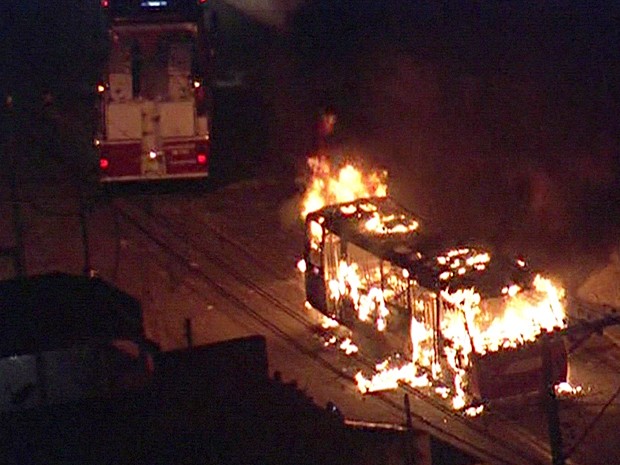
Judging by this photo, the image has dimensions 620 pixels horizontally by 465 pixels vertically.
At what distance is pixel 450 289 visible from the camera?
24203 mm

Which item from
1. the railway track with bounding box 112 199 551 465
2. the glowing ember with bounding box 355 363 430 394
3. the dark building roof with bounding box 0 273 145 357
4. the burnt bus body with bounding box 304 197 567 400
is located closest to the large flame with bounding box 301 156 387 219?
the railway track with bounding box 112 199 551 465

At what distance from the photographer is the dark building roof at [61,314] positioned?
872 inches

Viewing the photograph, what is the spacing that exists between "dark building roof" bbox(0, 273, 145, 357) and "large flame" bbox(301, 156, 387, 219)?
31.2ft

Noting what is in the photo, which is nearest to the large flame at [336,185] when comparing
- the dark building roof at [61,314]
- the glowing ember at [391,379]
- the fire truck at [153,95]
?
the fire truck at [153,95]

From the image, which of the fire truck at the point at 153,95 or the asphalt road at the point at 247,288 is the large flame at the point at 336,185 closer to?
Answer: the asphalt road at the point at 247,288

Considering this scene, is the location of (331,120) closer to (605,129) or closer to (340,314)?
(605,129)

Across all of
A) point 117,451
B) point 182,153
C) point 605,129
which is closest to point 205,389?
point 117,451

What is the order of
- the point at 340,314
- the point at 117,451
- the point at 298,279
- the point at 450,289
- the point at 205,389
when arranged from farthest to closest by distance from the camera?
the point at 298,279 → the point at 340,314 → the point at 450,289 → the point at 205,389 → the point at 117,451

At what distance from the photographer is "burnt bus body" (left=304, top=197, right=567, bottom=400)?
23.9 m

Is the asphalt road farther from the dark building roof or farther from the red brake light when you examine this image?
the dark building roof

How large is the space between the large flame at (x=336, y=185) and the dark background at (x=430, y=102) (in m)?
1.12

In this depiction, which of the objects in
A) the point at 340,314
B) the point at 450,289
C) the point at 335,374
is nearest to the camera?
the point at 450,289

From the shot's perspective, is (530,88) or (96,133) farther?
(530,88)

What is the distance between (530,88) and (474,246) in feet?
53.4
